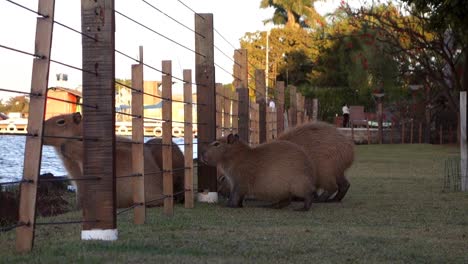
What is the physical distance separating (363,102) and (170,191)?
45.6 m

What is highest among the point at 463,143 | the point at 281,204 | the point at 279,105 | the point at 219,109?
the point at 279,105

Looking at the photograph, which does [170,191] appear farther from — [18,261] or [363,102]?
[363,102]

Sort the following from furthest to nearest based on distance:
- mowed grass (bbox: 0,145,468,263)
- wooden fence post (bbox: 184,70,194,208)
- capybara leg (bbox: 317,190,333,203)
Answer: capybara leg (bbox: 317,190,333,203) < wooden fence post (bbox: 184,70,194,208) < mowed grass (bbox: 0,145,468,263)

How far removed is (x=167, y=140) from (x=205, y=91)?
6.10 feet

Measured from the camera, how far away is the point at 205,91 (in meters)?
11.2

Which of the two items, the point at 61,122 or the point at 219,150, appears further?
the point at 219,150

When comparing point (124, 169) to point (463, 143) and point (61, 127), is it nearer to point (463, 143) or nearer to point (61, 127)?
point (61, 127)

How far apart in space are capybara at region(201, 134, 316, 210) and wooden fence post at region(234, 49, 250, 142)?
2485 millimetres

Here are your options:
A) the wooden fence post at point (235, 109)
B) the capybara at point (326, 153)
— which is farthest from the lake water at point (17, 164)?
the capybara at point (326, 153)

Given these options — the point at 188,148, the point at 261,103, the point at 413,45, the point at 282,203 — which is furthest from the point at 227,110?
the point at 413,45

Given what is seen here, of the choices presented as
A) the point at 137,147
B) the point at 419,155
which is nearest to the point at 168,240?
the point at 137,147

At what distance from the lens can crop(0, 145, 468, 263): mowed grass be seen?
5.99m

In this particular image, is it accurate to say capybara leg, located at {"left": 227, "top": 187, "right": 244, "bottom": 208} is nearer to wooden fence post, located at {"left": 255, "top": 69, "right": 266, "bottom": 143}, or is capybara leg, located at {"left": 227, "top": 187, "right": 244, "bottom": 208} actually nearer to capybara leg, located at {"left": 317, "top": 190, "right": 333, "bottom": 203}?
capybara leg, located at {"left": 317, "top": 190, "right": 333, "bottom": 203}

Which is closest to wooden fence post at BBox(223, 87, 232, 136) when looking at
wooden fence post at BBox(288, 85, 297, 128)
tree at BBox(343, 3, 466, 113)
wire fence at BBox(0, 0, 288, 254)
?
wire fence at BBox(0, 0, 288, 254)
